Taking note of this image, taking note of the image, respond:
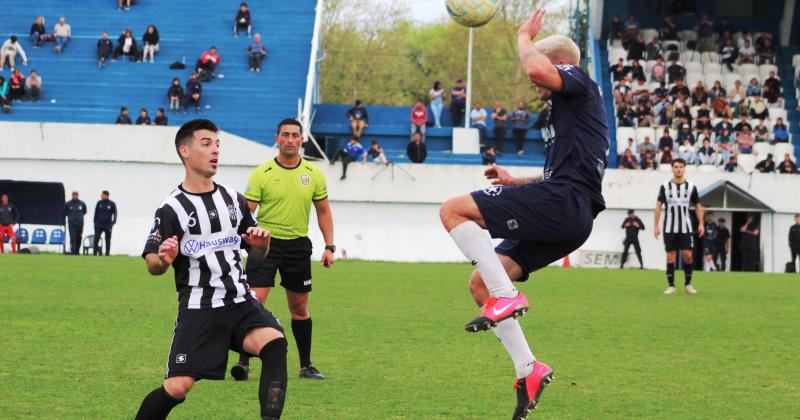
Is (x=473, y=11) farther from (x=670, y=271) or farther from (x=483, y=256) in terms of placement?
(x=483, y=256)

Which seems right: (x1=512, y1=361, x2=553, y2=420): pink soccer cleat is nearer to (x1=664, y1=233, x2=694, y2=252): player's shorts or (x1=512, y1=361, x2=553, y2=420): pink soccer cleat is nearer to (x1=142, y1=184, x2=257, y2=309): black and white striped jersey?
(x1=142, y1=184, x2=257, y2=309): black and white striped jersey

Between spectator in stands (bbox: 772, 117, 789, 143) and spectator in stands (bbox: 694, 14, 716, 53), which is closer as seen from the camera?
spectator in stands (bbox: 772, 117, 789, 143)

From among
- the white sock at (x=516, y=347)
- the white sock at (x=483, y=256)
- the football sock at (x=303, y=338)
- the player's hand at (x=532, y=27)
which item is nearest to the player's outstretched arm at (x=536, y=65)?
the player's hand at (x=532, y=27)

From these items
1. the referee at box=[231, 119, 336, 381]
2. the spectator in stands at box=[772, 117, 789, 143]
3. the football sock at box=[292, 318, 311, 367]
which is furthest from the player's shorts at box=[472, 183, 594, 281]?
the spectator in stands at box=[772, 117, 789, 143]

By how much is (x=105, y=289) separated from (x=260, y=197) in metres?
8.88

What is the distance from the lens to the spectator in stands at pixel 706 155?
120 ft

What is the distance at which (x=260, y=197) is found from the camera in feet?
32.0

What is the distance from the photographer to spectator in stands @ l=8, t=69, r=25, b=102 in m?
37.8

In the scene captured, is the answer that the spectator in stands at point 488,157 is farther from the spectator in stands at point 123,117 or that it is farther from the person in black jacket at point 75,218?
the person in black jacket at point 75,218

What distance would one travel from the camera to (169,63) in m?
40.8

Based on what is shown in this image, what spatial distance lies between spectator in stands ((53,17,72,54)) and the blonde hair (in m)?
36.7

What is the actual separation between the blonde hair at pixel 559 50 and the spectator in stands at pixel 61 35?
36668mm

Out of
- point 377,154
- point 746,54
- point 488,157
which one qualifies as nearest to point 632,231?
point 488,157

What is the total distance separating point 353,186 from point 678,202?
16.7m
